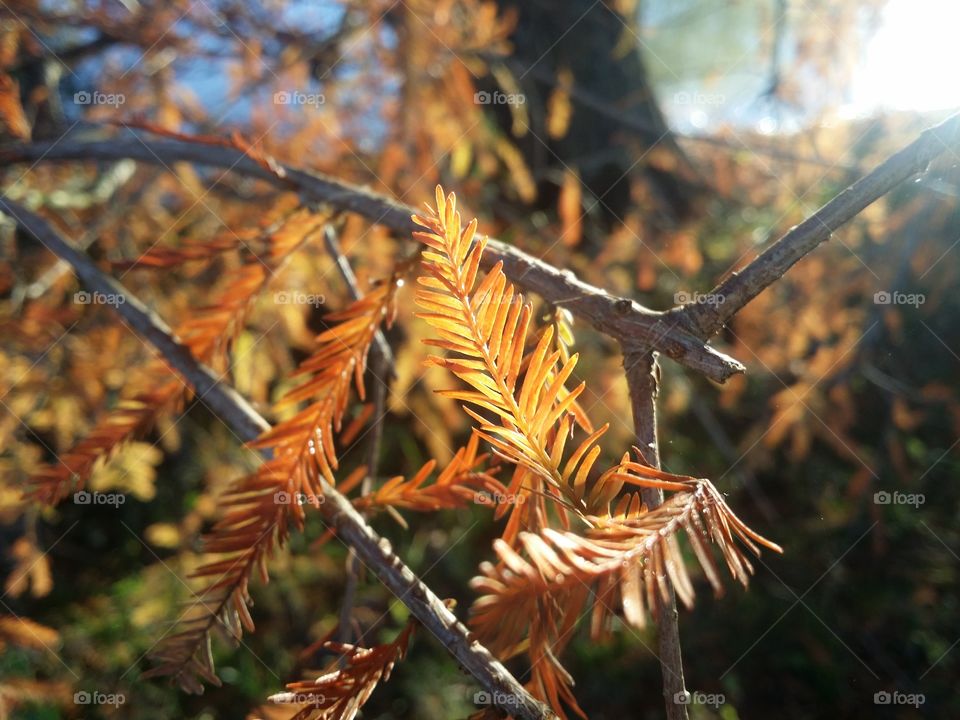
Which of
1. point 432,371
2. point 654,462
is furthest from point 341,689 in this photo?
point 432,371

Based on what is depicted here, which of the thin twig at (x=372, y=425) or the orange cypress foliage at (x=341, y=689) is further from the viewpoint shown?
the thin twig at (x=372, y=425)

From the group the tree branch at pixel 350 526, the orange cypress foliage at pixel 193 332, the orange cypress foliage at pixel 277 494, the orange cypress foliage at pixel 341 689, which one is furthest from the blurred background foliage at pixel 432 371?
the orange cypress foliage at pixel 341 689

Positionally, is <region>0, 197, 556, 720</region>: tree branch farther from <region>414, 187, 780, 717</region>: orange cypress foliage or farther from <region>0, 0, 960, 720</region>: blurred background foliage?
<region>0, 0, 960, 720</region>: blurred background foliage

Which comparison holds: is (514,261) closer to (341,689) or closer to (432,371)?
(341,689)

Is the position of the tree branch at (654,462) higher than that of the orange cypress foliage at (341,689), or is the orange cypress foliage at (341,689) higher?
the tree branch at (654,462)

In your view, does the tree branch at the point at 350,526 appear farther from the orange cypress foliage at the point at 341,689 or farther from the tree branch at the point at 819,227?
the tree branch at the point at 819,227

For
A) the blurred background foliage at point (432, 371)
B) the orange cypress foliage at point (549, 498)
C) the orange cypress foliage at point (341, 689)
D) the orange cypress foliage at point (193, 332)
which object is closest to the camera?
the orange cypress foliage at point (549, 498)

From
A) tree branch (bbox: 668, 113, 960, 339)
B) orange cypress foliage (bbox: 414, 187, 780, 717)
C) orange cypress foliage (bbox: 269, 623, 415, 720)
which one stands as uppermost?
tree branch (bbox: 668, 113, 960, 339)

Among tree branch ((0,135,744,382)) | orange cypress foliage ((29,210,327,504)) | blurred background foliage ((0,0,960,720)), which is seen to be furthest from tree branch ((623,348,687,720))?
blurred background foliage ((0,0,960,720))
